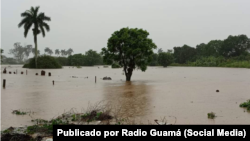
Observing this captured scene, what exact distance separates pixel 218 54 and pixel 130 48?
92.9 m

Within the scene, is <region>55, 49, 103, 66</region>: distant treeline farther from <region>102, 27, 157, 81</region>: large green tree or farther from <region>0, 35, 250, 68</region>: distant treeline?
<region>102, 27, 157, 81</region>: large green tree

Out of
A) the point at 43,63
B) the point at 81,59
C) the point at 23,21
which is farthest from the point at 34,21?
the point at 81,59

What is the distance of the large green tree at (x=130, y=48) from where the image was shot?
30.3 m

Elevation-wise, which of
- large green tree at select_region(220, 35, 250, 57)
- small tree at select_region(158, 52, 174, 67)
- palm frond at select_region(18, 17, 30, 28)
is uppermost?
palm frond at select_region(18, 17, 30, 28)

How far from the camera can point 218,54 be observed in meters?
113

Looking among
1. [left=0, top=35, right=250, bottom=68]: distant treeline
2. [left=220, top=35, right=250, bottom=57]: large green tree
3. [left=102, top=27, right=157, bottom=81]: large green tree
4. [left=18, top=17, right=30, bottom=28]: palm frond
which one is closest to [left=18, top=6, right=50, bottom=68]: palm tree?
[left=18, top=17, right=30, bottom=28]: palm frond

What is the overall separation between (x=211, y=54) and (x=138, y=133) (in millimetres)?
118490
